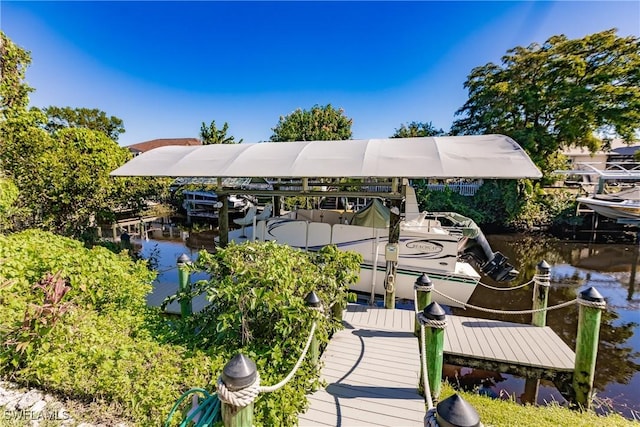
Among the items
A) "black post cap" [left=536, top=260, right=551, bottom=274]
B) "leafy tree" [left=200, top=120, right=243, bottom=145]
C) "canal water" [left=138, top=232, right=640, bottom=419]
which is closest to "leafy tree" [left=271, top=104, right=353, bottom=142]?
"leafy tree" [left=200, top=120, right=243, bottom=145]

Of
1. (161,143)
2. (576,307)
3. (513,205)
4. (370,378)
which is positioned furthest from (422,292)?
(161,143)

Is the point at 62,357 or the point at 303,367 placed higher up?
the point at 62,357

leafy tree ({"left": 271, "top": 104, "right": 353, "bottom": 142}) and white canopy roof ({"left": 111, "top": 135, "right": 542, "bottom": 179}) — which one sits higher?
leafy tree ({"left": 271, "top": 104, "right": 353, "bottom": 142})

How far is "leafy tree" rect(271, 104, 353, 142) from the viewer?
23.3 meters

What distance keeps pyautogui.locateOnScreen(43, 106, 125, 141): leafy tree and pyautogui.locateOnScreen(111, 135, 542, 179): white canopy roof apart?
3046cm

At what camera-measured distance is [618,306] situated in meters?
7.94

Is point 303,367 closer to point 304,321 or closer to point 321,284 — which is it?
point 304,321

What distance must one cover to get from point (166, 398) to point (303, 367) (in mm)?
1383

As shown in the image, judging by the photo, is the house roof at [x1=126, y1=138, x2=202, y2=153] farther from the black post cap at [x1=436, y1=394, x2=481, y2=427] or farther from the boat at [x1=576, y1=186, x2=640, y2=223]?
the black post cap at [x1=436, y1=394, x2=481, y2=427]

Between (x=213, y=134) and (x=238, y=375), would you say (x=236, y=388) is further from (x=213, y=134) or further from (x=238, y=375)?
(x=213, y=134)

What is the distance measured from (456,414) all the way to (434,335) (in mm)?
2120

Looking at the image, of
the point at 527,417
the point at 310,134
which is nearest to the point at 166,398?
the point at 527,417

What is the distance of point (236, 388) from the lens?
1374 mm

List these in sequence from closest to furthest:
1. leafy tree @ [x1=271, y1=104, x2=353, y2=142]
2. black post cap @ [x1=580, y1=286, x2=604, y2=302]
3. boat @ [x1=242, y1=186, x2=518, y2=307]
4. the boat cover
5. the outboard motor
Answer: black post cap @ [x1=580, y1=286, x2=604, y2=302]
boat @ [x1=242, y1=186, x2=518, y2=307]
the boat cover
the outboard motor
leafy tree @ [x1=271, y1=104, x2=353, y2=142]
